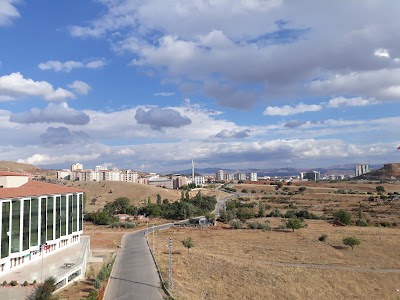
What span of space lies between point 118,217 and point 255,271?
6287 cm

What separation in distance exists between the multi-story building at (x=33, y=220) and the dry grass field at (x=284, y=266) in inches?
528

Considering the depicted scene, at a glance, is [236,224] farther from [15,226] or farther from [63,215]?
[15,226]

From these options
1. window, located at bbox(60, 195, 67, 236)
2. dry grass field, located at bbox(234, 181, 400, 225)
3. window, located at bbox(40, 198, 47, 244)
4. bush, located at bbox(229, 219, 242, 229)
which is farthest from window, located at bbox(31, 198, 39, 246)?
dry grass field, located at bbox(234, 181, 400, 225)

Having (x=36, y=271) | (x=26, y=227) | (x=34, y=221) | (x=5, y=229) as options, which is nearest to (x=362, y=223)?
(x=34, y=221)

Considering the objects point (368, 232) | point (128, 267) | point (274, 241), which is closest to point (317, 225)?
point (368, 232)

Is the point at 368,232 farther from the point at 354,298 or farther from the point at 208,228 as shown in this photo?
the point at 354,298

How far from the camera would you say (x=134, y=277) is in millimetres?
39812

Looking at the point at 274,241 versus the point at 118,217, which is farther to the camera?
the point at 118,217

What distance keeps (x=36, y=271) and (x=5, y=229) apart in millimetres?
5338

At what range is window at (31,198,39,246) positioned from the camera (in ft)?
146

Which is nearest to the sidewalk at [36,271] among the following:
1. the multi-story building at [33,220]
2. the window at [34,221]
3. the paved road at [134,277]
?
the multi-story building at [33,220]

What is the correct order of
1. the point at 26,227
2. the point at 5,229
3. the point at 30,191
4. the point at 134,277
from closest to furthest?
the point at 5,229 < the point at 134,277 < the point at 26,227 < the point at 30,191

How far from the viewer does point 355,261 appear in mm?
52062

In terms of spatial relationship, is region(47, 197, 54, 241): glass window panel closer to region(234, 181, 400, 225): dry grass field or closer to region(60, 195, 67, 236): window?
region(60, 195, 67, 236): window
